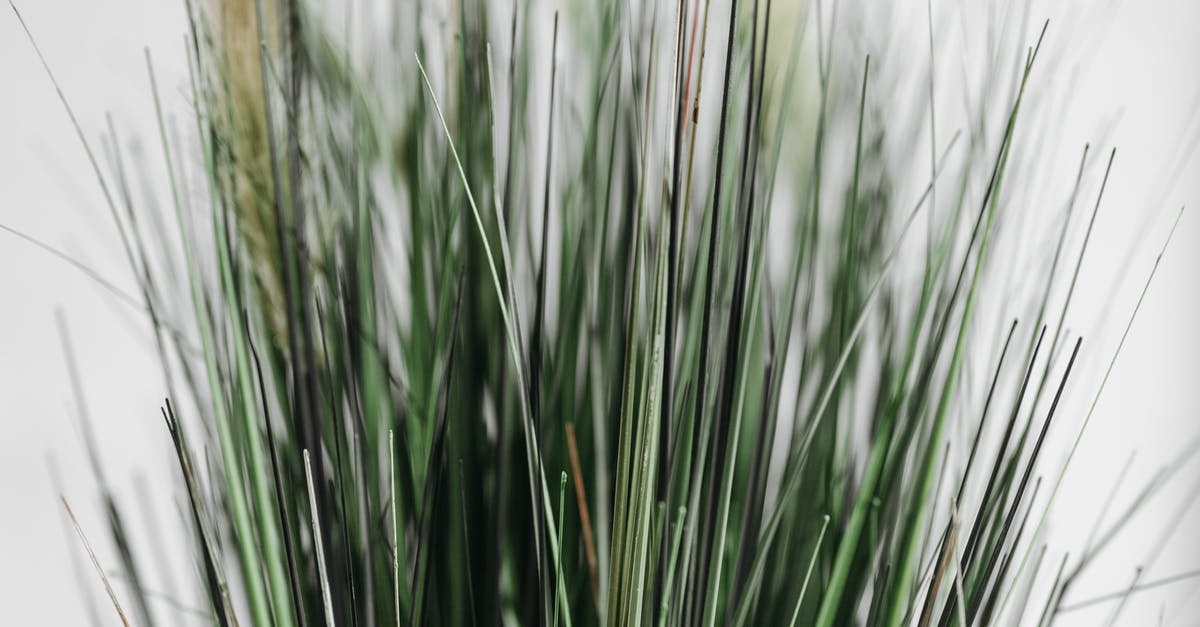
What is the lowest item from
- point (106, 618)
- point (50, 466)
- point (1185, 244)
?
point (106, 618)

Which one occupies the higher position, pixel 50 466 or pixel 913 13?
pixel 913 13

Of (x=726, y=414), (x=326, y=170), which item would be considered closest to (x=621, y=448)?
(x=726, y=414)

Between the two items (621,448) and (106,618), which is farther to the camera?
(106,618)

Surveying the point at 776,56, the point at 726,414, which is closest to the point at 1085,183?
the point at 776,56

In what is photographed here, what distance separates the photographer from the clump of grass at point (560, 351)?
0.77 feet

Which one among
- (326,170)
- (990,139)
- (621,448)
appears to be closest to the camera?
(621,448)

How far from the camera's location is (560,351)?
325 mm

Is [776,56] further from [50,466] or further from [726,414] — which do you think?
[50,466]

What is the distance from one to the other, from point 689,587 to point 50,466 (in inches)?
17.2

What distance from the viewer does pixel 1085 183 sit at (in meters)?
0.50

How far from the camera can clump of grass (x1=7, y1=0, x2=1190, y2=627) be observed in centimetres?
23

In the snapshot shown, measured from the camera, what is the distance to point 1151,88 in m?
0.49

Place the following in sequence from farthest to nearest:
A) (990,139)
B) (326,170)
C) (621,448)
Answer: (990,139) → (326,170) → (621,448)

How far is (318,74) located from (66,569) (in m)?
0.37
